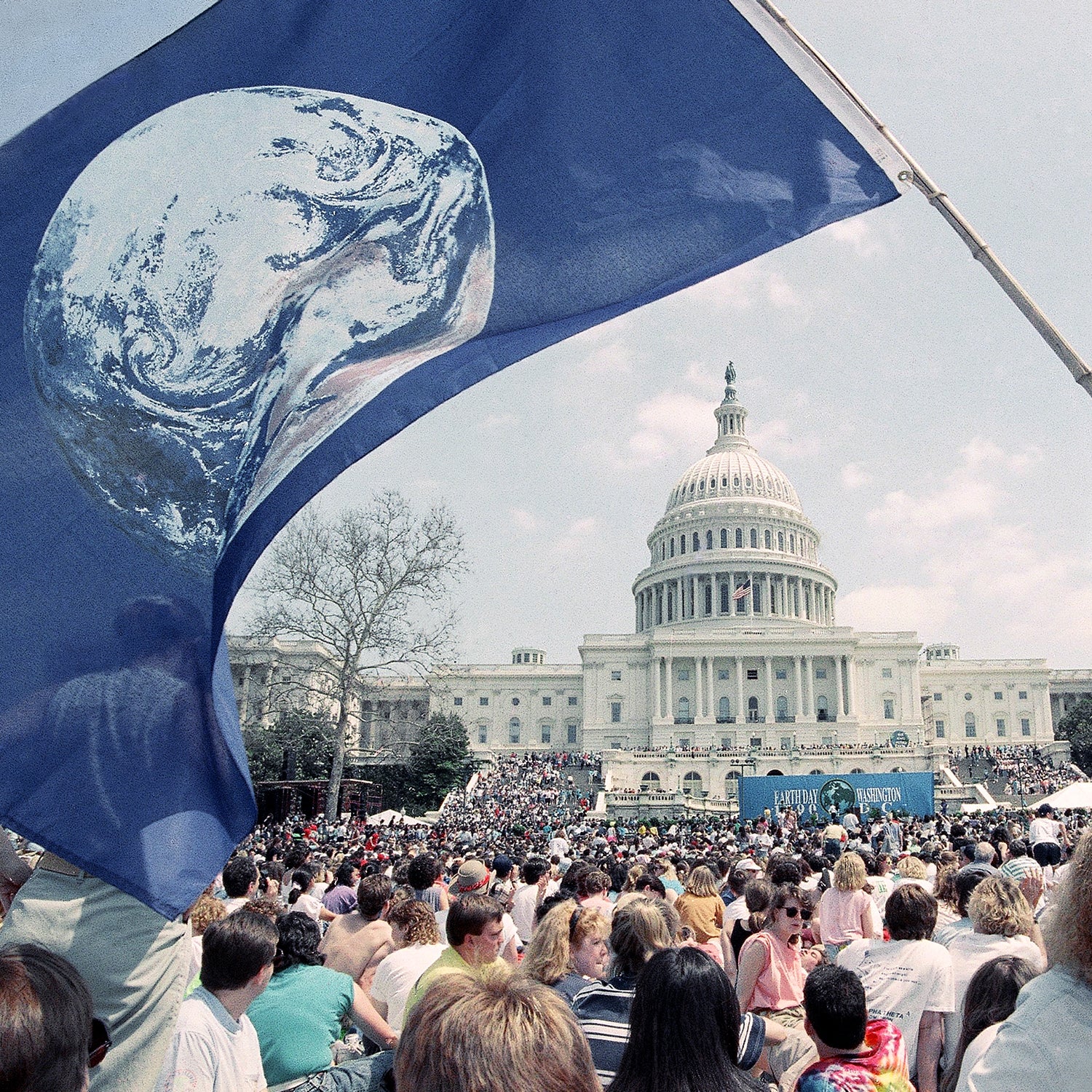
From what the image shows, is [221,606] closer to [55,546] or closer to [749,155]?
[55,546]

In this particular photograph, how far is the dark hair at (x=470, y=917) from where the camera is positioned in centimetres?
525

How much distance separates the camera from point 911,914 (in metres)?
5.80

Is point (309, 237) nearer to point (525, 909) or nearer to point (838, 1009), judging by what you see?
point (838, 1009)

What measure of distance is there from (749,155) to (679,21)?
687 mm

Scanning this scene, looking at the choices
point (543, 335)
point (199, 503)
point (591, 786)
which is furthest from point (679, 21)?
point (591, 786)

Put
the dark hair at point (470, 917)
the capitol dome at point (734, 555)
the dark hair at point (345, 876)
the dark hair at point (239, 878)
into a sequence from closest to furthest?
the dark hair at point (470, 917), the dark hair at point (239, 878), the dark hair at point (345, 876), the capitol dome at point (734, 555)

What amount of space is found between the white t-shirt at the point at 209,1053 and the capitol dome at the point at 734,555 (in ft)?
347

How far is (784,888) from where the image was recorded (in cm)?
638

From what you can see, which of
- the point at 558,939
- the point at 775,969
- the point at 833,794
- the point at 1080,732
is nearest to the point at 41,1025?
the point at 558,939

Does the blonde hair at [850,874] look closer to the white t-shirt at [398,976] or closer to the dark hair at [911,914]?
the dark hair at [911,914]

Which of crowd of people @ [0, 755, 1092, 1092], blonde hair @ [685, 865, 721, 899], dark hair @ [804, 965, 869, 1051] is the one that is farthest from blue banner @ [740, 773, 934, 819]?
dark hair @ [804, 965, 869, 1051]

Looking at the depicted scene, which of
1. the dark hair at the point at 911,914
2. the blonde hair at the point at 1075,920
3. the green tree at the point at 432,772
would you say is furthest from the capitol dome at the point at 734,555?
the blonde hair at the point at 1075,920

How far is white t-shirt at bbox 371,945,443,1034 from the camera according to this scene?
6.01 meters

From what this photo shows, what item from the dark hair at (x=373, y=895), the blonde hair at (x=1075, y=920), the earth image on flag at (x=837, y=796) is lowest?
the dark hair at (x=373, y=895)
